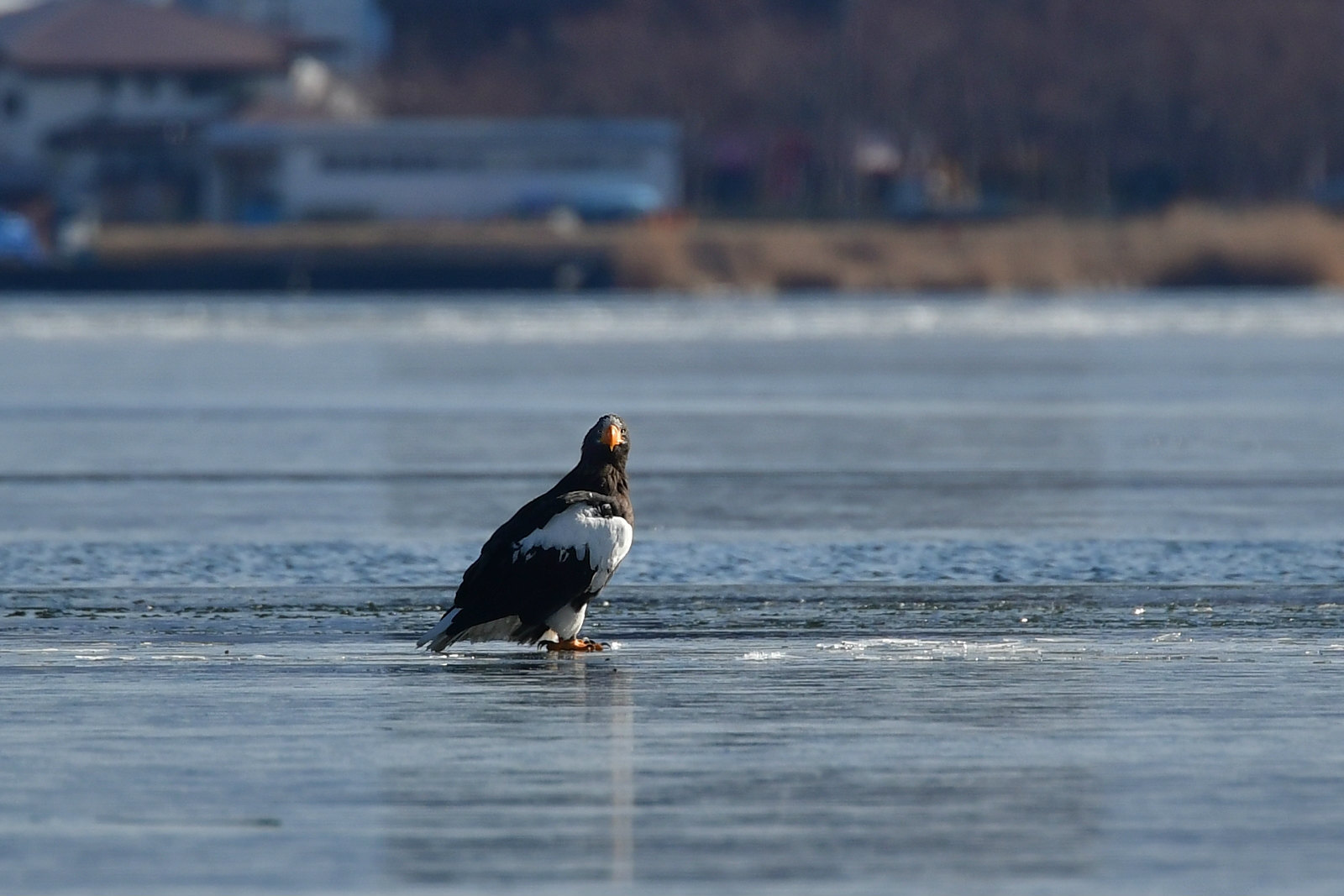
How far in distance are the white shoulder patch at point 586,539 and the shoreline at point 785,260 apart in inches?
1912

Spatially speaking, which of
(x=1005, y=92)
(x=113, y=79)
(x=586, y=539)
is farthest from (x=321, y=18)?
(x=586, y=539)

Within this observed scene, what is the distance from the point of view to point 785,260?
197ft

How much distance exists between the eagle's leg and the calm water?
9cm

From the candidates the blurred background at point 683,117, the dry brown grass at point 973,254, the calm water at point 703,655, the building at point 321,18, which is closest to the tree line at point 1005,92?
the blurred background at point 683,117

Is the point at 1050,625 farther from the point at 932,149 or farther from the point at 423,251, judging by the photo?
the point at 932,149

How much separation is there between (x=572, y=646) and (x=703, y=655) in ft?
1.52

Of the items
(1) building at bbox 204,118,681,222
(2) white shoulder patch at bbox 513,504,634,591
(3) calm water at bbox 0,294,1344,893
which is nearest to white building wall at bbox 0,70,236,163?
(1) building at bbox 204,118,681,222

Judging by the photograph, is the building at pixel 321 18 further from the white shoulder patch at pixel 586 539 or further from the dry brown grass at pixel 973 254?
the white shoulder patch at pixel 586 539

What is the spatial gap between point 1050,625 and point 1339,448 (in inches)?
379

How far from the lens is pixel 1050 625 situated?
35.8 feet

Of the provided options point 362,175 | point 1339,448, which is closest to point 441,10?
point 362,175

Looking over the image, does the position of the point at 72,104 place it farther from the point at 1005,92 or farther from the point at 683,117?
the point at 1005,92

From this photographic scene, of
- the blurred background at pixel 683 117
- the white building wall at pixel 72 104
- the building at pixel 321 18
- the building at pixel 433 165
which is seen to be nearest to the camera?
the building at pixel 433 165

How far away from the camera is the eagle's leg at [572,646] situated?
10039 mm
